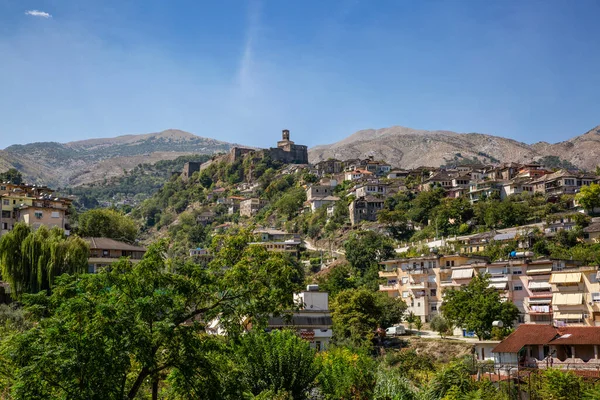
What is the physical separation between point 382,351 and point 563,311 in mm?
14119

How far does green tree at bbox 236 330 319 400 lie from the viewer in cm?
2305

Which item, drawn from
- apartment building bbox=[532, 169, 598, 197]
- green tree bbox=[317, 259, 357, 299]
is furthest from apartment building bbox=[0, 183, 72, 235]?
apartment building bbox=[532, 169, 598, 197]

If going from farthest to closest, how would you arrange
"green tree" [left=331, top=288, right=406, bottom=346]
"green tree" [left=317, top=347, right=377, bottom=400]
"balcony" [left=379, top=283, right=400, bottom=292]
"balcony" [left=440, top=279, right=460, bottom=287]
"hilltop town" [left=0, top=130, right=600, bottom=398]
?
1. "balcony" [left=379, top=283, right=400, bottom=292]
2. "balcony" [left=440, top=279, right=460, bottom=287]
3. "green tree" [left=331, top=288, right=406, bottom=346]
4. "hilltop town" [left=0, top=130, right=600, bottom=398]
5. "green tree" [left=317, top=347, right=377, bottom=400]

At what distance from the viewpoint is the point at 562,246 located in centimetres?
6588

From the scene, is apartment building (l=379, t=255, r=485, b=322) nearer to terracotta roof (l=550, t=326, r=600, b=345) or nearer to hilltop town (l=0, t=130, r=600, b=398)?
hilltop town (l=0, t=130, r=600, b=398)

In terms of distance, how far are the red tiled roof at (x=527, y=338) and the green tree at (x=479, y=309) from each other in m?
11.0

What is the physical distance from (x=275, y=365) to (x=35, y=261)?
25832 millimetres

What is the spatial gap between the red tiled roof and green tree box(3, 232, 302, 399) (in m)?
19.8

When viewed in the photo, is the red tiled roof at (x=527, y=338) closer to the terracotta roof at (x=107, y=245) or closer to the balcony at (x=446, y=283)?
the balcony at (x=446, y=283)

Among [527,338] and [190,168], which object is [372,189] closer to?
[527,338]

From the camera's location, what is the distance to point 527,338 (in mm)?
35125

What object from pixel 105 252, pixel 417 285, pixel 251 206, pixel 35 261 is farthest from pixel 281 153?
pixel 35 261

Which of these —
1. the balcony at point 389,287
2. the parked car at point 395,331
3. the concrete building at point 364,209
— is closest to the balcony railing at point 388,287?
the balcony at point 389,287

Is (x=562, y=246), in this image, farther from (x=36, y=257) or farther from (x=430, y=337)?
(x=36, y=257)
